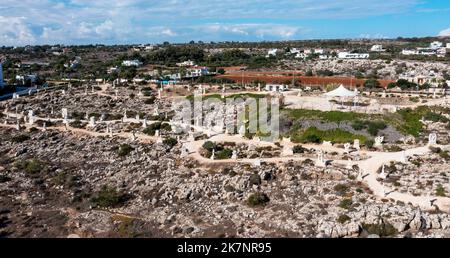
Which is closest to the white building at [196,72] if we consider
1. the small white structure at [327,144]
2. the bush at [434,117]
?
the bush at [434,117]

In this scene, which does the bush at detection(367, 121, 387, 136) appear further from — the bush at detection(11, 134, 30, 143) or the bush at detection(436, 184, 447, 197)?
the bush at detection(11, 134, 30, 143)

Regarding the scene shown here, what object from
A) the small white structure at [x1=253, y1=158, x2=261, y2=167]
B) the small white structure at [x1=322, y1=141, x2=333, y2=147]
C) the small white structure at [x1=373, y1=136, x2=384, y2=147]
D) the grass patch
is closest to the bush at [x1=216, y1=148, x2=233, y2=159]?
the small white structure at [x1=253, y1=158, x2=261, y2=167]

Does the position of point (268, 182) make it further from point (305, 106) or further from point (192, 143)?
point (305, 106)

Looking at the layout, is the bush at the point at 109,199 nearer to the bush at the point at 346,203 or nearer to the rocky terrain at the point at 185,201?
the rocky terrain at the point at 185,201

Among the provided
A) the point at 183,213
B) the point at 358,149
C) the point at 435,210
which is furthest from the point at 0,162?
the point at 435,210

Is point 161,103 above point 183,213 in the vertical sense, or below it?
above

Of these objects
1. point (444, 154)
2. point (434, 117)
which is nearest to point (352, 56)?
point (434, 117)

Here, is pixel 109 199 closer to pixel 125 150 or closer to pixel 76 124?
pixel 125 150
